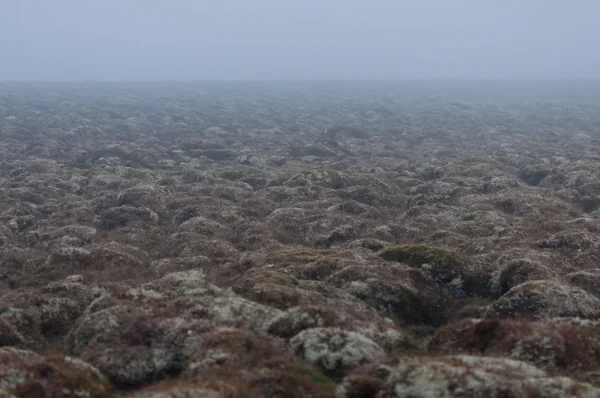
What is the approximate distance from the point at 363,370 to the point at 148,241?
92.5 feet

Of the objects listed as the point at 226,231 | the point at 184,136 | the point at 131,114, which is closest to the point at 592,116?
the point at 184,136

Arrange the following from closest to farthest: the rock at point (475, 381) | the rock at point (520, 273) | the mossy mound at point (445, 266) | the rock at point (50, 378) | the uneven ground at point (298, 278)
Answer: the rock at point (475, 381) → the rock at point (50, 378) → the uneven ground at point (298, 278) → the rock at point (520, 273) → the mossy mound at point (445, 266)

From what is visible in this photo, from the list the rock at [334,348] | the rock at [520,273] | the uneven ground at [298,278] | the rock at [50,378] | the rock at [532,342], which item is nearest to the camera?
the rock at [50,378]

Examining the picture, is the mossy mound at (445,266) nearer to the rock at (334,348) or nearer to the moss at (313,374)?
the rock at (334,348)

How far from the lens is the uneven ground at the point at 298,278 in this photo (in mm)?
14930

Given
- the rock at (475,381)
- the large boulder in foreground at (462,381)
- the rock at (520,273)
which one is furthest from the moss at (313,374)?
the rock at (520,273)

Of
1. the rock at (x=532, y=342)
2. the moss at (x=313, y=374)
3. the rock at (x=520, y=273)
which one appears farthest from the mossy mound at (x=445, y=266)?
the moss at (x=313, y=374)

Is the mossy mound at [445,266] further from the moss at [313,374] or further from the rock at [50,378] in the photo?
the rock at [50,378]

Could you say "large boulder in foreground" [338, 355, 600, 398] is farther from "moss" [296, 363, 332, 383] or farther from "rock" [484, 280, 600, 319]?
"rock" [484, 280, 600, 319]

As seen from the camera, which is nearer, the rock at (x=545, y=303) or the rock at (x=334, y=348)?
the rock at (x=334, y=348)

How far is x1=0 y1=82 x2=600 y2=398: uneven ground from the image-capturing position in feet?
49.0

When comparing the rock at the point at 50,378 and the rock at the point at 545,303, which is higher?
the rock at the point at 50,378

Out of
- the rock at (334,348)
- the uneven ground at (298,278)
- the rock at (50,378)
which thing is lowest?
the uneven ground at (298,278)

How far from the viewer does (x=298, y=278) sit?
26.8m
